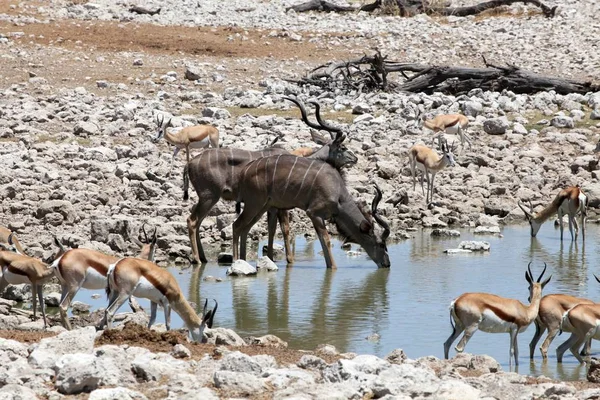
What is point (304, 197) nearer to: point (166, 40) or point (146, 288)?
point (146, 288)

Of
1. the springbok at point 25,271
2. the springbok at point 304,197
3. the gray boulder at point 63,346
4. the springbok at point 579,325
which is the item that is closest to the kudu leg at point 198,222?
the springbok at point 304,197

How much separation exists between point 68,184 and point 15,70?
993cm

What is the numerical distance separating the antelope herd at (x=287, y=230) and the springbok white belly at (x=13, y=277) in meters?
0.01

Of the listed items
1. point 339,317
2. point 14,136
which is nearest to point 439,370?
point 339,317

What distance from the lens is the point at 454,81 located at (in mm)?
24234

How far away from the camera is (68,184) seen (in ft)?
52.9

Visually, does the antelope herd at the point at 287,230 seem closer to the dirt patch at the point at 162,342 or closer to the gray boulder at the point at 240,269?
the dirt patch at the point at 162,342

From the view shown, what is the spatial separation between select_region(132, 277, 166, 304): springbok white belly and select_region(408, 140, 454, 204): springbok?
8.40m

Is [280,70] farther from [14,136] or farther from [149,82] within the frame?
[14,136]

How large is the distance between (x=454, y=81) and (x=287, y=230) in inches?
414

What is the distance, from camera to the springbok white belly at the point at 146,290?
9578 millimetres

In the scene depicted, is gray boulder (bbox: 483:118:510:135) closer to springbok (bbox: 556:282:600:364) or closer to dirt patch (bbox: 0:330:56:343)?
springbok (bbox: 556:282:600:364)

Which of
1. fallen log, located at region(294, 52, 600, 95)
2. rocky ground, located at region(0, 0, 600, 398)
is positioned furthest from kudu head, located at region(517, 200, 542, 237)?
fallen log, located at region(294, 52, 600, 95)

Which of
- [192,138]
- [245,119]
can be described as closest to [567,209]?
[192,138]
